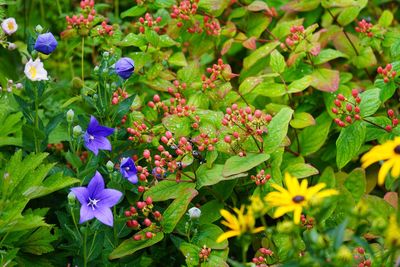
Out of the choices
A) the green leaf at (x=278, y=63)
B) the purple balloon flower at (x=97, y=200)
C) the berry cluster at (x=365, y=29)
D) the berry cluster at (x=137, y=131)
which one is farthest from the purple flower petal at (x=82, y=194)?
the berry cluster at (x=365, y=29)

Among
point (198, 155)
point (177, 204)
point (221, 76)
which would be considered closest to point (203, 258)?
point (177, 204)

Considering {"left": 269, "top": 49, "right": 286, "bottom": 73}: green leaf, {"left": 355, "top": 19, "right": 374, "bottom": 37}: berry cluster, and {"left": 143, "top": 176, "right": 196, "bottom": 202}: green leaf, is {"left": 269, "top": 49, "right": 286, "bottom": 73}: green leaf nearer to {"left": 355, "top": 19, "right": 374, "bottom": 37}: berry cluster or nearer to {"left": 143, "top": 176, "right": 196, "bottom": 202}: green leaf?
{"left": 355, "top": 19, "right": 374, "bottom": 37}: berry cluster

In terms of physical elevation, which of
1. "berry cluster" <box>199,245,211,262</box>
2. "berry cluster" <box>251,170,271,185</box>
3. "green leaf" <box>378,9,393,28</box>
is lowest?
"berry cluster" <box>199,245,211,262</box>

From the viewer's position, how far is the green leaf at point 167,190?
6.60ft

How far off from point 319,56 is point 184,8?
452 millimetres

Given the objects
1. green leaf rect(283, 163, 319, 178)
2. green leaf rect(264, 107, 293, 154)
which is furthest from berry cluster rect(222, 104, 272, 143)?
green leaf rect(283, 163, 319, 178)

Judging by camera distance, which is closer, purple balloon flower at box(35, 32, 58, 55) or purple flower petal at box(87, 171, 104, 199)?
purple flower petal at box(87, 171, 104, 199)

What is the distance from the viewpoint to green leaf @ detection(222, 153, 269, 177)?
6.36ft

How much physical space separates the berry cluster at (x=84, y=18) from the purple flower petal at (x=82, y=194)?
0.73 meters

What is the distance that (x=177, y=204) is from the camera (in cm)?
196

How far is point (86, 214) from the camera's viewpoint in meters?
1.78

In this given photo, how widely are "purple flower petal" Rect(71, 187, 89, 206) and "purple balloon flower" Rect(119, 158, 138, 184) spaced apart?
0.37 ft

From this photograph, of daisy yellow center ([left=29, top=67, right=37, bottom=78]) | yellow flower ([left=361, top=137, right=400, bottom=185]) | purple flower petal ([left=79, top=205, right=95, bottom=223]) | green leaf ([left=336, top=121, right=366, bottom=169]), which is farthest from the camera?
green leaf ([left=336, top=121, right=366, bottom=169])

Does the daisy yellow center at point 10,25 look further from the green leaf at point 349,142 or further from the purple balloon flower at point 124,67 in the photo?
the green leaf at point 349,142
